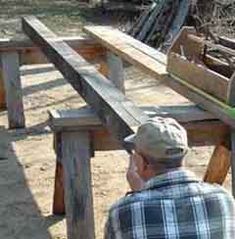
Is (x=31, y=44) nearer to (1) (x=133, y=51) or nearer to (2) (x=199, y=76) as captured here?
(1) (x=133, y=51)

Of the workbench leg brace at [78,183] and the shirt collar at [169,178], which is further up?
the shirt collar at [169,178]

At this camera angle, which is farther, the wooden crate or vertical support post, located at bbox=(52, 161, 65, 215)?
vertical support post, located at bbox=(52, 161, 65, 215)

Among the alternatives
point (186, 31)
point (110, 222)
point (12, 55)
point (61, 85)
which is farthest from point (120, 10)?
point (110, 222)

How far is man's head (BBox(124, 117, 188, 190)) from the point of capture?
8.43ft

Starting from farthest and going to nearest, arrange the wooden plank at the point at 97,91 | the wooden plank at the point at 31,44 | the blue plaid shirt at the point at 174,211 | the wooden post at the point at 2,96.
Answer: the wooden post at the point at 2,96
the wooden plank at the point at 31,44
the wooden plank at the point at 97,91
the blue plaid shirt at the point at 174,211

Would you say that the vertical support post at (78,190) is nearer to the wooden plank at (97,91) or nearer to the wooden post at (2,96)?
the wooden plank at (97,91)

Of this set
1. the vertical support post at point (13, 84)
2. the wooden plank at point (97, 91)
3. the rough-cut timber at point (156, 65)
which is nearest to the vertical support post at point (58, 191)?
the wooden plank at point (97, 91)

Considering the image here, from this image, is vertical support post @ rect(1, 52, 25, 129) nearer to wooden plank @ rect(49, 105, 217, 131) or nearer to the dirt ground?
the dirt ground

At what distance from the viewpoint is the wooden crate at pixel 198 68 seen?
4.58 m

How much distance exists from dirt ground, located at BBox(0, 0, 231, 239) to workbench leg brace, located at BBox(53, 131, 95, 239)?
56 cm

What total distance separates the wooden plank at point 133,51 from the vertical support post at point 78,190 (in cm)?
111

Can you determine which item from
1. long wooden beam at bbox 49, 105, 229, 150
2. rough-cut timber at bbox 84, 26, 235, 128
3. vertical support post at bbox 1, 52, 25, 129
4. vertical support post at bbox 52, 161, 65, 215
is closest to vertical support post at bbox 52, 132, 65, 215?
vertical support post at bbox 52, 161, 65, 215

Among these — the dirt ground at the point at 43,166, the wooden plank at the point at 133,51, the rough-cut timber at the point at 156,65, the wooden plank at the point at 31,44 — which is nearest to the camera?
the rough-cut timber at the point at 156,65

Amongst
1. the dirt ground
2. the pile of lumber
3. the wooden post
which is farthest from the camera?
the pile of lumber
